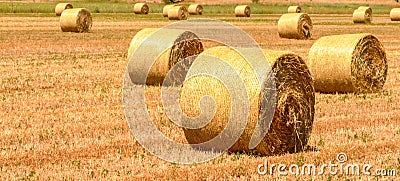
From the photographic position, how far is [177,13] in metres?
47.8

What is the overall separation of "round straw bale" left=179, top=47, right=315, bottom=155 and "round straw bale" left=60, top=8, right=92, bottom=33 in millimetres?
24043

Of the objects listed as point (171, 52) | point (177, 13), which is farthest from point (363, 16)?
point (171, 52)

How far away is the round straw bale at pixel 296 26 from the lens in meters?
31.8

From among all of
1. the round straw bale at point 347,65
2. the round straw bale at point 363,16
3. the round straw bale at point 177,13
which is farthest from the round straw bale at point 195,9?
the round straw bale at point 347,65

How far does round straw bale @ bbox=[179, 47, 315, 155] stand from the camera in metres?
9.80

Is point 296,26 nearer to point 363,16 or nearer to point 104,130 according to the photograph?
point 363,16

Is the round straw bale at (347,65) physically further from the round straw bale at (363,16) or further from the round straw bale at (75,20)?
the round straw bale at (363,16)

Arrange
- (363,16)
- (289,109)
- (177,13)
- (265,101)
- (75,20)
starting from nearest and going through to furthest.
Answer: (265,101)
(289,109)
(75,20)
(363,16)
(177,13)

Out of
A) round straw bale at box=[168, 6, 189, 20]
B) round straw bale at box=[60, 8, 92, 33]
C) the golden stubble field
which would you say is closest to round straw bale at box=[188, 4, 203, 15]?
round straw bale at box=[168, 6, 189, 20]

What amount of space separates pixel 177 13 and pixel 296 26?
1729 centimetres

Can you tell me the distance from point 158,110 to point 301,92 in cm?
381

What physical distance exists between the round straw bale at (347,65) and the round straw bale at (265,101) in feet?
17.0

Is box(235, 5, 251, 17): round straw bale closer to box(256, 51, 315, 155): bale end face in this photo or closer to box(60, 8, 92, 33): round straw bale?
box(60, 8, 92, 33): round straw bale

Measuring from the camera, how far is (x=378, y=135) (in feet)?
37.0
